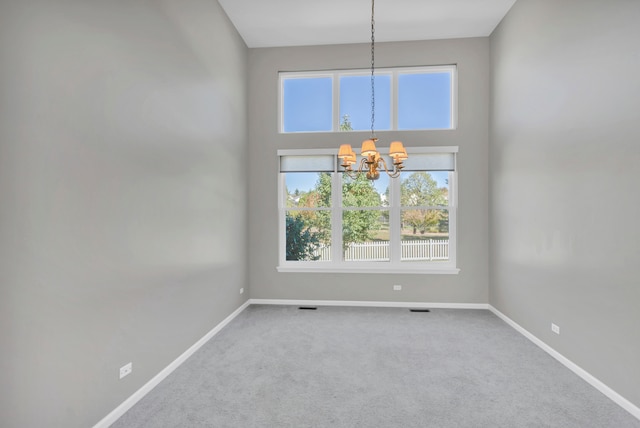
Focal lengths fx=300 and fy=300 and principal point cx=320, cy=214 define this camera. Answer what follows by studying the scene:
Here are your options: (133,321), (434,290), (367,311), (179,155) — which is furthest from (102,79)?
(434,290)

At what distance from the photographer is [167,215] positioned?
274 cm

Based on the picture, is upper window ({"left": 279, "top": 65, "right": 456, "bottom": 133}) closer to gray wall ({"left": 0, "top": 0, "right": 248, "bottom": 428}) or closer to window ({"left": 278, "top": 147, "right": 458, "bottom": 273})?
window ({"left": 278, "top": 147, "right": 458, "bottom": 273})

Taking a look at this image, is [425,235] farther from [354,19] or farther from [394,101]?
[354,19]

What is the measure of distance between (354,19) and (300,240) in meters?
3.37

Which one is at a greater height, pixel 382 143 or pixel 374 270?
pixel 382 143

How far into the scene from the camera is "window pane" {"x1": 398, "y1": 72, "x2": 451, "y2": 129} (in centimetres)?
479

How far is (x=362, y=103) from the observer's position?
493 cm

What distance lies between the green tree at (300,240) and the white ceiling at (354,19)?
2826mm

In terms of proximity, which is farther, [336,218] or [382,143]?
[336,218]

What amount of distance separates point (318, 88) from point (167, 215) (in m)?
3.40

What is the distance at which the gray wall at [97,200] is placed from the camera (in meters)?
1.52

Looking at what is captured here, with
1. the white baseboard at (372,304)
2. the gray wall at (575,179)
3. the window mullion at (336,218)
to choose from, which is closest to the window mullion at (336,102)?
the window mullion at (336,218)

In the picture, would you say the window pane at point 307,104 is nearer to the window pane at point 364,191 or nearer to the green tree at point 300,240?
the window pane at point 364,191

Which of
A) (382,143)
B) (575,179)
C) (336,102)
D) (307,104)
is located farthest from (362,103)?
(575,179)
